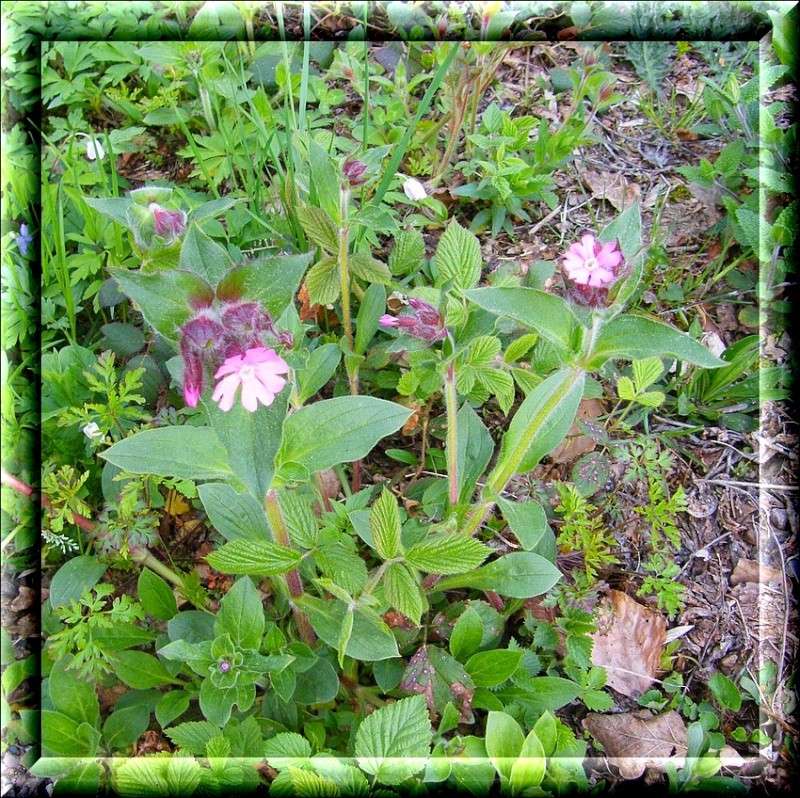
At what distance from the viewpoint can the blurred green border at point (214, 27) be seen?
161 cm

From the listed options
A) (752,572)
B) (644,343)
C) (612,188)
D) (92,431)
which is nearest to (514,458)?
(644,343)

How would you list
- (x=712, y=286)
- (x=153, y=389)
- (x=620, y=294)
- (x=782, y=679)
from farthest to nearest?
(x=712, y=286), (x=153, y=389), (x=782, y=679), (x=620, y=294)

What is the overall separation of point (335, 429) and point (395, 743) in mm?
532

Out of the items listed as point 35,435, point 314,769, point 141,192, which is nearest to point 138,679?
point 314,769

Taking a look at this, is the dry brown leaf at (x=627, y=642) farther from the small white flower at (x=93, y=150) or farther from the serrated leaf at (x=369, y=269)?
the small white flower at (x=93, y=150)

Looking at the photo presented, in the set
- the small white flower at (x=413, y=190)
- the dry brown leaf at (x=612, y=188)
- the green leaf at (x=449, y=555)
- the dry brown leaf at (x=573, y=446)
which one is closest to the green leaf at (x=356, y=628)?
the green leaf at (x=449, y=555)

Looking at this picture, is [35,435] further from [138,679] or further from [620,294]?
[620,294]

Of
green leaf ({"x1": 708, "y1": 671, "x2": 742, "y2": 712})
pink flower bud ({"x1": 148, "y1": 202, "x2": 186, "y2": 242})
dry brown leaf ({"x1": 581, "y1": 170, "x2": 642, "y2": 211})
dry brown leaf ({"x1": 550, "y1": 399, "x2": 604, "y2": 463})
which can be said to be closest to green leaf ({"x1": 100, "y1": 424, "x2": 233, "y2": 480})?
pink flower bud ({"x1": 148, "y1": 202, "x2": 186, "y2": 242})

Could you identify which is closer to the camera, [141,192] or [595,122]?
[141,192]

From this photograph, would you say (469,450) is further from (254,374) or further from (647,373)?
(254,374)

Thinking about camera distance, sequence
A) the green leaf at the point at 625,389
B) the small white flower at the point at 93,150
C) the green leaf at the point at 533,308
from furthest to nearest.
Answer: the small white flower at the point at 93,150 → the green leaf at the point at 625,389 → the green leaf at the point at 533,308

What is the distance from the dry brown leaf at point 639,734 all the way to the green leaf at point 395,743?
1.40ft

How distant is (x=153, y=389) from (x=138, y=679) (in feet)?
2.03

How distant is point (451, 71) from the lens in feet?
6.43
